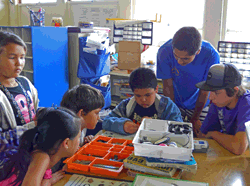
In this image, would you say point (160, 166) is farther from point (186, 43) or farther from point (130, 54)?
point (130, 54)

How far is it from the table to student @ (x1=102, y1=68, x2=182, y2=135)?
0.38 metres

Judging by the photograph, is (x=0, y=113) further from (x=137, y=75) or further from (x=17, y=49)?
(x=137, y=75)

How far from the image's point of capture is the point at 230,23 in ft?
9.93

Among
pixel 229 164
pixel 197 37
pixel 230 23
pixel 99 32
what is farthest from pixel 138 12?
pixel 229 164

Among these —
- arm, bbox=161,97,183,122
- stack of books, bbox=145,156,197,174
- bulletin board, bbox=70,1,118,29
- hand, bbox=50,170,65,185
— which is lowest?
hand, bbox=50,170,65,185

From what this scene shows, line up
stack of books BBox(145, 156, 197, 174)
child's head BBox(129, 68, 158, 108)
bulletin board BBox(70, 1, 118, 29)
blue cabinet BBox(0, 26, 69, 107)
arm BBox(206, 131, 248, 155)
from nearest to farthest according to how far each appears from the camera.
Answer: stack of books BBox(145, 156, 197, 174), arm BBox(206, 131, 248, 155), child's head BBox(129, 68, 158, 108), blue cabinet BBox(0, 26, 69, 107), bulletin board BBox(70, 1, 118, 29)

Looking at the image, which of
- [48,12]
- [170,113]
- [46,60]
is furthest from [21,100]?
[48,12]

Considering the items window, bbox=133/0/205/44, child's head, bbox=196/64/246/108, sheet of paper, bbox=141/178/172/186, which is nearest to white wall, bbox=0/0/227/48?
window, bbox=133/0/205/44

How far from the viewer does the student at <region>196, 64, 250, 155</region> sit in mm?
1268

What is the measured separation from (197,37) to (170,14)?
1873 mm

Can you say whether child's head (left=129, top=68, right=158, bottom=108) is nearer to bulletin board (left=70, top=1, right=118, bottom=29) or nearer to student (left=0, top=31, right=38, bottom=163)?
student (left=0, top=31, right=38, bottom=163)

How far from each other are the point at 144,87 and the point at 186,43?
1.30ft

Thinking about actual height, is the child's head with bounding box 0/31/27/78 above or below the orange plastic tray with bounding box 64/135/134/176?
above

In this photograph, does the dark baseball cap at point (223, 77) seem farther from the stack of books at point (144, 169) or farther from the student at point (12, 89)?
the student at point (12, 89)
